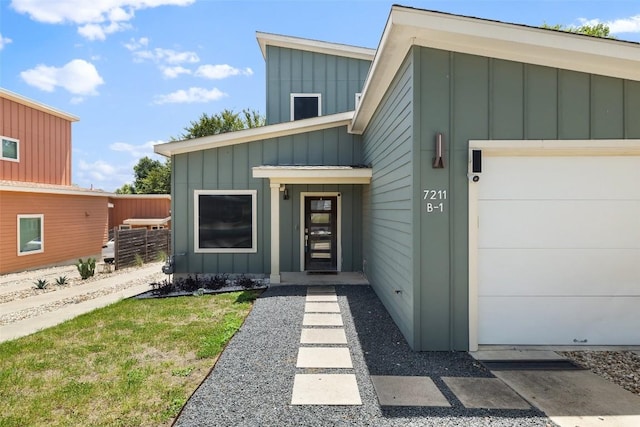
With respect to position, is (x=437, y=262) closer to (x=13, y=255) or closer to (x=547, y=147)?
(x=547, y=147)

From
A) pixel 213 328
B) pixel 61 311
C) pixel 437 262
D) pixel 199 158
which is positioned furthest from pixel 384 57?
pixel 61 311

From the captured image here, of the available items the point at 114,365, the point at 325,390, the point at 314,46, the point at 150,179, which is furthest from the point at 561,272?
the point at 150,179

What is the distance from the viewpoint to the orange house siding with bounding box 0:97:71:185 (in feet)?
34.8

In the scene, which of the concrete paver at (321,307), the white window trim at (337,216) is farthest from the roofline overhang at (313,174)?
the concrete paver at (321,307)

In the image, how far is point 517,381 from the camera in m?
3.08

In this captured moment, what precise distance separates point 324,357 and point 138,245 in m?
9.73

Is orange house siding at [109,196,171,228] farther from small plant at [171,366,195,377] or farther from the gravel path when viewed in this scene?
small plant at [171,366,195,377]

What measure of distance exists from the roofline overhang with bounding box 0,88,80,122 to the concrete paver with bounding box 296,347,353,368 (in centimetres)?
1245

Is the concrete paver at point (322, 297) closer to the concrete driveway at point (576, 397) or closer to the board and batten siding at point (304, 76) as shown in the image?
the concrete driveway at point (576, 397)

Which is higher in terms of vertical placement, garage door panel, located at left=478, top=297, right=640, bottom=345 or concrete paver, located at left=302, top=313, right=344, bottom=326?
garage door panel, located at left=478, top=297, right=640, bottom=345

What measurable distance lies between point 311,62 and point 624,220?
31.3ft

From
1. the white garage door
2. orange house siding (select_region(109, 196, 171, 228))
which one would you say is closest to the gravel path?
the white garage door

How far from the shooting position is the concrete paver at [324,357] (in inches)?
137

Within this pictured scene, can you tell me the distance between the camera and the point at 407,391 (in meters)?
2.95
